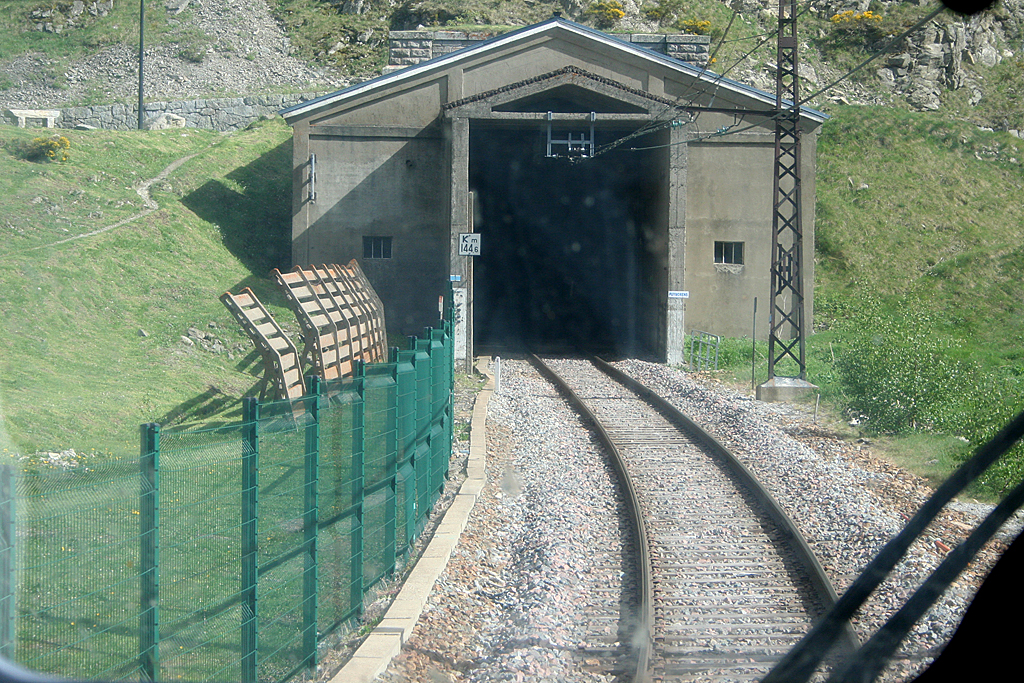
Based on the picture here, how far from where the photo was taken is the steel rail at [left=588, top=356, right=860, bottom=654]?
22.2 feet

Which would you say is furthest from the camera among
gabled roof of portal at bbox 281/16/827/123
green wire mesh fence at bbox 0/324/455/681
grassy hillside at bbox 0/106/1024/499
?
gabled roof of portal at bbox 281/16/827/123

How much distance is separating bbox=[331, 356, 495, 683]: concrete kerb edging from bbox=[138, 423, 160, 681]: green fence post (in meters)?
1.59

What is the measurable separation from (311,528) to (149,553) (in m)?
1.57

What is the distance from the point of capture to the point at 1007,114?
5091cm

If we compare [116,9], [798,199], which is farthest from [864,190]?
[116,9]

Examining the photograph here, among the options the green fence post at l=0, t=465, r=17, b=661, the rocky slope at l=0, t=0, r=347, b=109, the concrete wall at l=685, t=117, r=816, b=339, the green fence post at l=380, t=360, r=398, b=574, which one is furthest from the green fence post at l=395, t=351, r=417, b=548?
the rocky slope at l=0, t=0, r=347, b=109

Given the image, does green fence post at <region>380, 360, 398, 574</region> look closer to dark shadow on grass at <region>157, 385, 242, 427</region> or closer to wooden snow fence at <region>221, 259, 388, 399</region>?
wooden snow fence at <region>221, 259, 388, 399</region>

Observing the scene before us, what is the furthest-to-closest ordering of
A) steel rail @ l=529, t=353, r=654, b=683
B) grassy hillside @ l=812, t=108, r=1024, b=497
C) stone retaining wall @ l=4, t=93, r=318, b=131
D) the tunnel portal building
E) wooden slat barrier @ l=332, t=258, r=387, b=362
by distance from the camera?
stone retaining wall @ l=4, t=93, r=318, b=131 < the tunnel portal building < wooden slat barrier @ l=332, t=258, r=387, b=362 < grassy hillside @ l=812, t=108, r=1024, b=497 < steel rail @ l=529, t=353, r=654, b=683

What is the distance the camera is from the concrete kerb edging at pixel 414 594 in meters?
5.28

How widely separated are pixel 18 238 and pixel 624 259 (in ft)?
67.4

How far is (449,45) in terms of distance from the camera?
34.6 m

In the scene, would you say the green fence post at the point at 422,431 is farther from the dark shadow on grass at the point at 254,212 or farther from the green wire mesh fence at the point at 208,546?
the dark shadow on grass at the point at 254,212

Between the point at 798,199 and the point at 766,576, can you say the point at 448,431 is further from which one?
the point at 798,199

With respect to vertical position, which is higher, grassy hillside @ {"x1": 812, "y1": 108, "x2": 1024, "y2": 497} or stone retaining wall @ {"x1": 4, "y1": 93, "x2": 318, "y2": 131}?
stone retaining wall @ {"x1": 4, "y1": 93, "x2": 318, "y2": 131}
